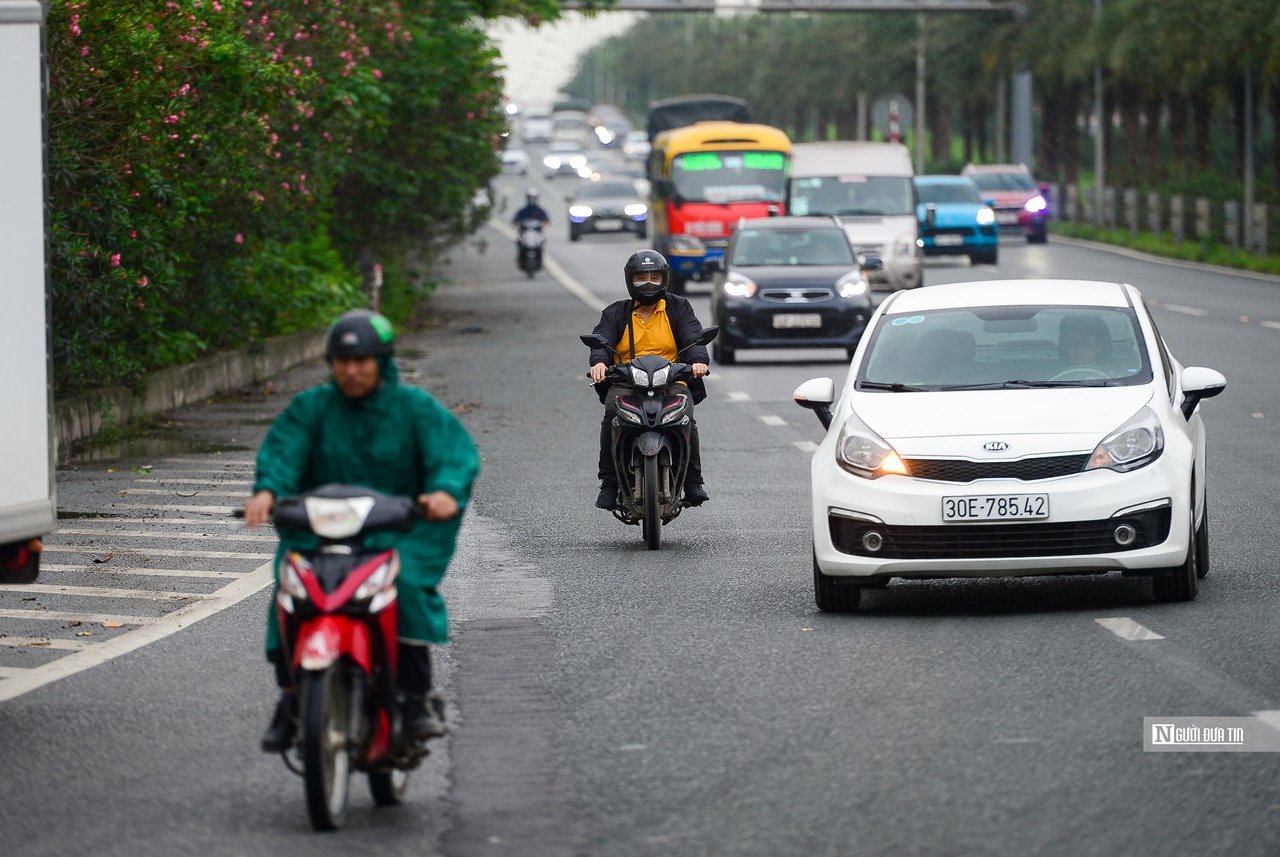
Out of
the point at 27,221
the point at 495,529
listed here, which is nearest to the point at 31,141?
the point at 27,221

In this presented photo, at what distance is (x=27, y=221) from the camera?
8.74 metres

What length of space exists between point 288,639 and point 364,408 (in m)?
0.70

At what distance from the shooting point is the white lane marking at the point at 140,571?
1246 cm

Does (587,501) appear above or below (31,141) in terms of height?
below

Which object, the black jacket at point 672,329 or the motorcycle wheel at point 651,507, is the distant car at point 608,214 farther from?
the motorcycle wheel at point 651,507

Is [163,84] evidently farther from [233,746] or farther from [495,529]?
[233,746]

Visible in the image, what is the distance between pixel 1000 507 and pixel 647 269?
10.4ft

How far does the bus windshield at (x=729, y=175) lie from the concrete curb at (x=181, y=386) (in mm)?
18022

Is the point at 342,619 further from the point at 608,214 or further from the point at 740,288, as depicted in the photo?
the point at 608,214

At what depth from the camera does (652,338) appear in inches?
521

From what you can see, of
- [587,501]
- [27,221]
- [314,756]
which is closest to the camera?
[314,756]

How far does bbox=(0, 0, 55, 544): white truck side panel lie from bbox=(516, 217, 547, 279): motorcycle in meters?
41.1

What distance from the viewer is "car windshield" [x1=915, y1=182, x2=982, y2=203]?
5083 cm

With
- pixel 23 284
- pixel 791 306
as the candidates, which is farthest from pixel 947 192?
pixel 23 284
